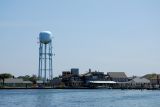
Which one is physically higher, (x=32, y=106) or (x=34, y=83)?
(x=34, y=83)

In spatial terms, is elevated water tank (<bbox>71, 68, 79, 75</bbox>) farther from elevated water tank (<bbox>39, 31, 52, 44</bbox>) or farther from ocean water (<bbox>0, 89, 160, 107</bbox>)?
ocean water (<bbox>0, 89, 160, 107</bbox>)

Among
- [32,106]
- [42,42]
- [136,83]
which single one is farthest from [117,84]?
[32,106]


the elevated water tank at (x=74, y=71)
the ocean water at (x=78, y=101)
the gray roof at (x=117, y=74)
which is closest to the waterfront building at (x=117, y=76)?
the gray roof at (x=117, y=74)

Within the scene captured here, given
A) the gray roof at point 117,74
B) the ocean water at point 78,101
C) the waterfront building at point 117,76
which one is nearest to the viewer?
the ocean water at point 78,101

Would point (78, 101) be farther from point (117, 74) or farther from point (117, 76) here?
point (117, 74)

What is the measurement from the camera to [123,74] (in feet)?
605

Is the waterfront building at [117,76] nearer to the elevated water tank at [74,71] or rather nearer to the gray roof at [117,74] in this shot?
the gray roof at [117,74]

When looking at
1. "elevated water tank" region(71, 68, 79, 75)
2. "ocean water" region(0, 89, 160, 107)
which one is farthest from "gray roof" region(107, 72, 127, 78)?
"ocean water" region(0, 89, 160, 107)

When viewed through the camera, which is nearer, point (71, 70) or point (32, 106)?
point (32, 106)

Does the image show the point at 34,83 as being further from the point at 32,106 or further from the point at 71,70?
the point at 32,106

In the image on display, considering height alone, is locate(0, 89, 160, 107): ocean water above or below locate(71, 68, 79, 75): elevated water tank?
below

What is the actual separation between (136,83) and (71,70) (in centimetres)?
2755

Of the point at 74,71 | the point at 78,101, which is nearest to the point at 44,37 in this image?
the point at 74,71

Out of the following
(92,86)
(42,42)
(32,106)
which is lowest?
(32,106)
